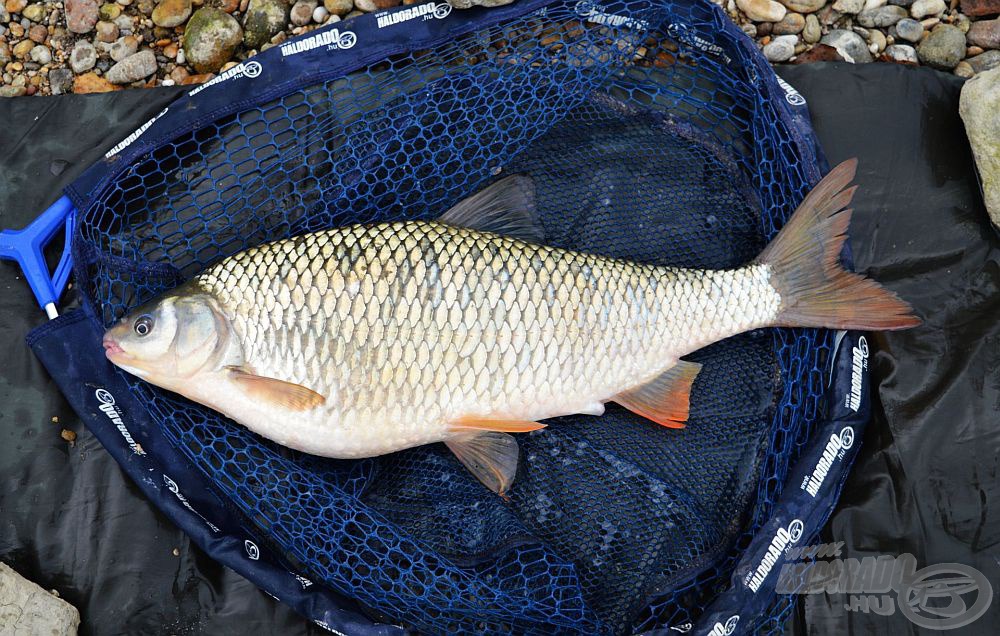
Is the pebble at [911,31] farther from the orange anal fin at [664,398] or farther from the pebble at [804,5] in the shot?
the orange anal fin at [664,398]

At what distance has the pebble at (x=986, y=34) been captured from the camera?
244 centimetres

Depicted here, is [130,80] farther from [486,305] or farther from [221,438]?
[486,305]

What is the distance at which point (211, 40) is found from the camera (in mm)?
2457

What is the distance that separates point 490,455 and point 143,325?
37.1 inches

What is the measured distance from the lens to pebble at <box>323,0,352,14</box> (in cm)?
248

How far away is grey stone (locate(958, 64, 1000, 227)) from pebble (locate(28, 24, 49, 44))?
9.48 feet

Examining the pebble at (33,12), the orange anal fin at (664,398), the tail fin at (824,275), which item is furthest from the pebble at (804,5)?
the pebble at (33,12)

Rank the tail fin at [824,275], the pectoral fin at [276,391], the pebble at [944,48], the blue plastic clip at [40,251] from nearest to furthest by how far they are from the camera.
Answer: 1. the pectoral fin at [276,391]
2. the tail fin at [824,275]
3. the blue plastic clip at [40,251]
4. the pebble at [944,48]

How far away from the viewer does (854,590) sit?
2.07 m

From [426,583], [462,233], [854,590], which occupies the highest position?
[462,233]

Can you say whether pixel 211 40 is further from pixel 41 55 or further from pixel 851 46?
pixel 851 46

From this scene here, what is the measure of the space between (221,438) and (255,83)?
3.26 ft

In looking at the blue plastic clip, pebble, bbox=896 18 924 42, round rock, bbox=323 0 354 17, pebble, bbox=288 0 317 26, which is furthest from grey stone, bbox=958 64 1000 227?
the blue plastic clip

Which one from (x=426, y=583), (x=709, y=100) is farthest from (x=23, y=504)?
(x=709, y=100)
